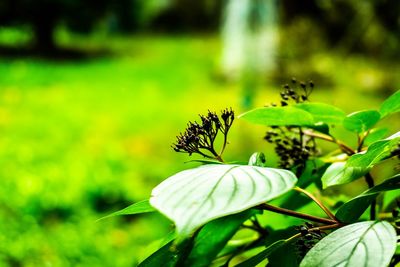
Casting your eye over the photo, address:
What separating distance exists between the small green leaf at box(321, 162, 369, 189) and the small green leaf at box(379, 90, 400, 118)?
0.25 ft

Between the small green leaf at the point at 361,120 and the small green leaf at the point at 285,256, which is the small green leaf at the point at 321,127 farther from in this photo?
the small green leaf at the point at 285,256

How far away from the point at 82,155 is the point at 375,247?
4.39 m

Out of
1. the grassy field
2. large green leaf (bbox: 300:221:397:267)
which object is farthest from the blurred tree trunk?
large green leaf (bbox: 300:221:397:267)

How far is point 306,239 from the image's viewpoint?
46cm

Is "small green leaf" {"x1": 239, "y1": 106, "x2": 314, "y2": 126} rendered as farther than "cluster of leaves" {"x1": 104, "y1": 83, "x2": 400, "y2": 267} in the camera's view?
Yes

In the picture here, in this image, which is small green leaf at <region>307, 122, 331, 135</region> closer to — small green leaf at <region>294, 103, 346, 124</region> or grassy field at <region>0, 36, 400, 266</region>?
small green leaf at <region>294, 103, 346, 124</region>

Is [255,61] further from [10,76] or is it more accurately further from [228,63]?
[10,76]

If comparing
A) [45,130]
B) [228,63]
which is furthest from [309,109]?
[228,63]

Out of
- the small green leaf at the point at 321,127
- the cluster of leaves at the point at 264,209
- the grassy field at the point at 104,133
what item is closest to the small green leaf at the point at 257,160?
the cluster of leaves at the point at 264,209

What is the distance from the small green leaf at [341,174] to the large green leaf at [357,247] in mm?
115

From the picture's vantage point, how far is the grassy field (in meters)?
3.05

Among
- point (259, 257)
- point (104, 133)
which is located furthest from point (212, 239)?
point (104, 133)

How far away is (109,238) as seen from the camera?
310cm

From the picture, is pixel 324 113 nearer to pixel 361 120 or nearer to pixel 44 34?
pixel 361 120
